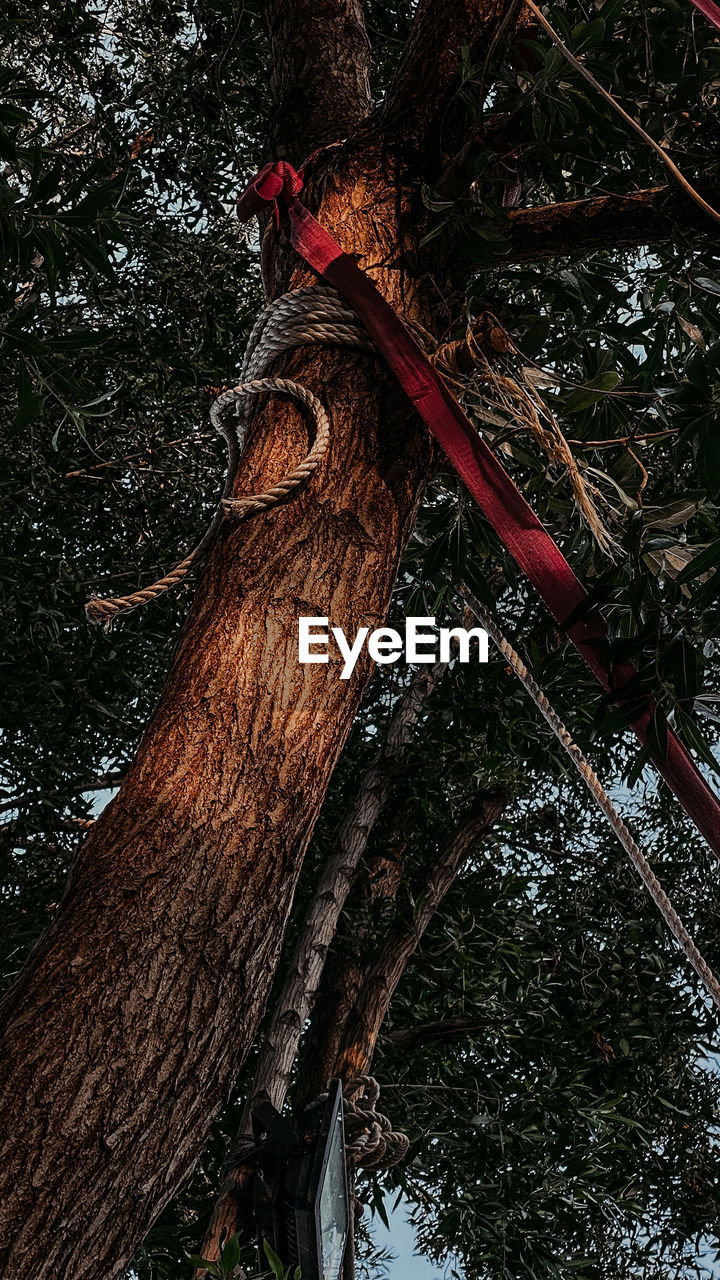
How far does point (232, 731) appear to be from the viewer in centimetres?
164

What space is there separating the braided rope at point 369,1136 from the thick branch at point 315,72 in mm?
2448

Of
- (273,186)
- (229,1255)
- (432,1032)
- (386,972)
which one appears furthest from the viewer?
(432,1032)

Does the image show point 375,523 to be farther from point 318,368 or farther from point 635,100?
point 635,100

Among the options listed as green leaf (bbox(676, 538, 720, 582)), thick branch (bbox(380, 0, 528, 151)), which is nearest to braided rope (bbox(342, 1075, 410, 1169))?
green leaf (bbox(676, 538, 720, 582))

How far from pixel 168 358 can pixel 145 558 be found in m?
0.92

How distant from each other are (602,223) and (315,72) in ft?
3.66

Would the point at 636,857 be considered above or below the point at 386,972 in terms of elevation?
below

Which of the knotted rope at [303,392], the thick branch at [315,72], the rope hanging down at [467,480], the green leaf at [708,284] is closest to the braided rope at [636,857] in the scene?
the rope hanging down at [467,480]

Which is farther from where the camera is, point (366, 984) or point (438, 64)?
point (366, 984)

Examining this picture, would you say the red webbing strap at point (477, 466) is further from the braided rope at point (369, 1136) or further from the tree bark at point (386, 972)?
the tree bark at point (386, 972)

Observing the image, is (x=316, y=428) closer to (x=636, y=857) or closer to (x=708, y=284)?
(x=708, y=284)

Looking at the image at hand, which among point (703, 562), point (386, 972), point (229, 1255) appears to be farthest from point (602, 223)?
point (386, 972)

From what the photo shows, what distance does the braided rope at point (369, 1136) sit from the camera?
2.85 meters

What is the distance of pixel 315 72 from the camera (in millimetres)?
2795
